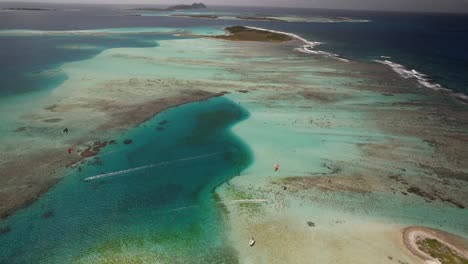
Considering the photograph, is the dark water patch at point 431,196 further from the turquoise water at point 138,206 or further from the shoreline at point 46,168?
the shoreline at point 46,168

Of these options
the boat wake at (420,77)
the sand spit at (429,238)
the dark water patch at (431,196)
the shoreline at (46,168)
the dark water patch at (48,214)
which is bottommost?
the dark water patch at (48,214)

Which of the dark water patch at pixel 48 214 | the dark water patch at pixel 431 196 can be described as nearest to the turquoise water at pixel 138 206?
the dark water patch at pixel 48 214

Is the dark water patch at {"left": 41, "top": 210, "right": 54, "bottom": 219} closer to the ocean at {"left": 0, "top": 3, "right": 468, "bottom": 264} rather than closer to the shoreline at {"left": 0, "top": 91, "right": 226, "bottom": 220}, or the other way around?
the ocean at {"left": 0, "top": 3, "right": 468, "bottom": 264}

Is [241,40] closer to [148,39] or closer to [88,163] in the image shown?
[148,39]

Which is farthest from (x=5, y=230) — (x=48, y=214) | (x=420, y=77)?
(x=420, y=77)

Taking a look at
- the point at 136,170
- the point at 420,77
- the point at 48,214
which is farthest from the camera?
the point at 420,77

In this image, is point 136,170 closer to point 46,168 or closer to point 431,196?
point 46,168
